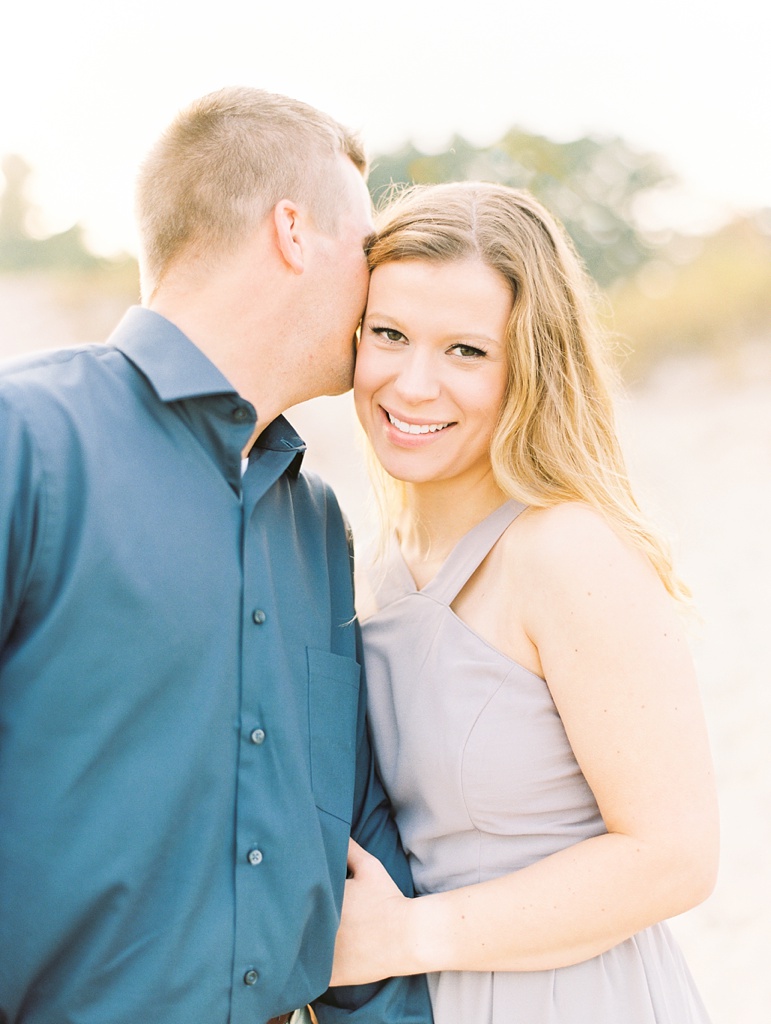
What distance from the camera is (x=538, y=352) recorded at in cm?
190

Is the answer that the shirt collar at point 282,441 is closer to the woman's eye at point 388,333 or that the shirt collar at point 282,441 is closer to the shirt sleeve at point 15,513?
the woman's eye at point 388,333

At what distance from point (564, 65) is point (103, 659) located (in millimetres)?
19408

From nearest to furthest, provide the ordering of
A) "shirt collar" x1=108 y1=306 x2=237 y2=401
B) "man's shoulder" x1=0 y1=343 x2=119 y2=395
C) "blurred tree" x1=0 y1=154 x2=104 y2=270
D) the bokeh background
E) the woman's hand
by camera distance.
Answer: "man's shoulder" x1=0 y1=343 x2=119 y2=395, "shirt collar" x1=108 y1=306 x2=237 y2=401, the woman's hand, the bokeh background, "blurred tree" x1=0 y1=154 x2=104 y2=270

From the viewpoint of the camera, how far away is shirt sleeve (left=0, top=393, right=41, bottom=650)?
→ 1352mm

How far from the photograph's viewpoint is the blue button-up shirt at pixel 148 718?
140 cm

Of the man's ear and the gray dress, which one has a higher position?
the man's ear

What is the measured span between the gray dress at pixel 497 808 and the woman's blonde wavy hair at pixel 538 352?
120 mm

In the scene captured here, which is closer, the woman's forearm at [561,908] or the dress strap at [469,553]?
the woman's forearm at [561,908]

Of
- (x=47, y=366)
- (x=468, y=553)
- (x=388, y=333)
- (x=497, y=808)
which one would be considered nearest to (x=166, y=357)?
(x=47, y=366)

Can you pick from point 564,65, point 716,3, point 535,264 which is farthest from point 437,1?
point 535,264

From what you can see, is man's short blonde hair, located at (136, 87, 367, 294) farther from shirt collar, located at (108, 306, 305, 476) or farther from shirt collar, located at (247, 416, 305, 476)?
shirt collar, located at (247, 416, 305, 476)

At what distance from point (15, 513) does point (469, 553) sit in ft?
2.70

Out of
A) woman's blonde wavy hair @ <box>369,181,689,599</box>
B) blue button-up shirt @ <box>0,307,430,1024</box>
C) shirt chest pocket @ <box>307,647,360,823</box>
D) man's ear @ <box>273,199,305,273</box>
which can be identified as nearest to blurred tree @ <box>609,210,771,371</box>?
woman's blonde wavy hair @ <box>369,181,689,599</box>

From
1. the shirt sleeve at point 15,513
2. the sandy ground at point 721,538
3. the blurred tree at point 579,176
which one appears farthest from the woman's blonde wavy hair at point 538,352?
the blurred tree at point 579,176
